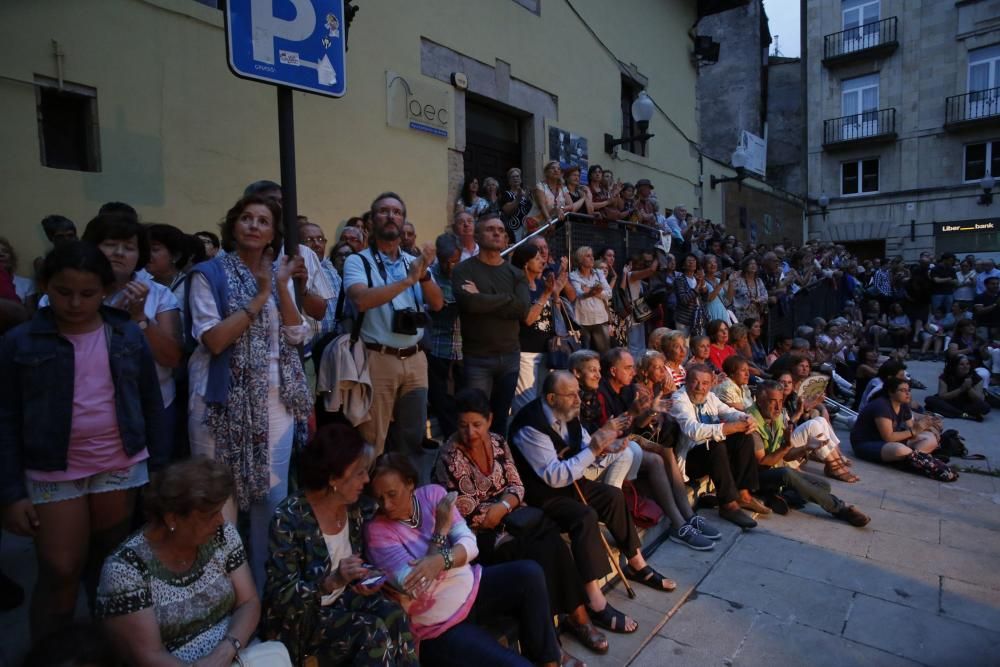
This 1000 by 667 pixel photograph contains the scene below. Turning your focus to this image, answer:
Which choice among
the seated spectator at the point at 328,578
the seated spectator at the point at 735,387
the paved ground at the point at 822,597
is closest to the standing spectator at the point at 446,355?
the paved ground at the point at 822,597

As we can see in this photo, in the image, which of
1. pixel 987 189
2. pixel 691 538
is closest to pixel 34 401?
pixel 691 538

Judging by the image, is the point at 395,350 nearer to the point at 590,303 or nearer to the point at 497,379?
the point at 497,379

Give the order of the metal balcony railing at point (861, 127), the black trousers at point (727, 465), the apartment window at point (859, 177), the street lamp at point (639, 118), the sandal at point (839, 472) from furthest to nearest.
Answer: the apartment window at point (859, 177)
the metal balcony railing at point (861, 127)
the street lamp at point (639, 118)
the sandal at point (839, 472)
the black trousers at point (727, 465)

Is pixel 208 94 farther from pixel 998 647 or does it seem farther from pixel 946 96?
pixel 946 96

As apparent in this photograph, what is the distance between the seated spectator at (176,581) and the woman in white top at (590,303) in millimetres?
4539

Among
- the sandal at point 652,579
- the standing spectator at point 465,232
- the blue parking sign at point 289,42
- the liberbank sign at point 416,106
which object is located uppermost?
the liberbank sign at point 416,106

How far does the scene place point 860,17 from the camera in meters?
24.2

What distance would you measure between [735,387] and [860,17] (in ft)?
84.2

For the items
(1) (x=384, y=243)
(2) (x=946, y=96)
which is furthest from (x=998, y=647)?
(2) (x=946, y=96)

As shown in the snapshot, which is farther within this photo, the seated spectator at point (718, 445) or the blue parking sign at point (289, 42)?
the seated spectator at point (718, 445)

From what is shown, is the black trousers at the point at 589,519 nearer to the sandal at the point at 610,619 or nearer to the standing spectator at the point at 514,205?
the sandal at the point at 610,619

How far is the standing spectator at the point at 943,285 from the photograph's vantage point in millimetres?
14586

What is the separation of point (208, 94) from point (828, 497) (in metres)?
6.13

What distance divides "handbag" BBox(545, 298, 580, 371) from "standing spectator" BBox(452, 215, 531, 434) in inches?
21.8
